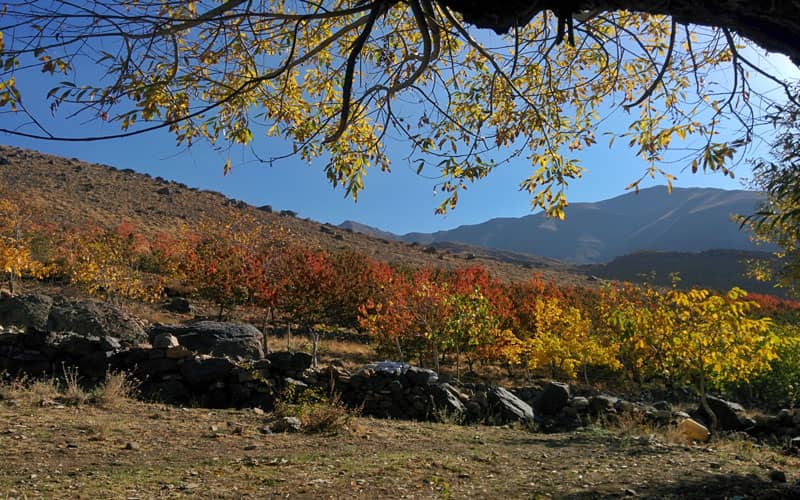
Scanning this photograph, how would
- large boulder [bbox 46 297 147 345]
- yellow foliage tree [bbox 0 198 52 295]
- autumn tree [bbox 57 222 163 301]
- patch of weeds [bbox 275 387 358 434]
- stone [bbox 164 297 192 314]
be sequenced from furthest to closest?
stone [bbox 164 297 192 314]
autumn tree [bbox 57 222 163 301]
yellow foliage tree [bbox 0 198 52 295]
large boulder [bbox 46 297 147 345]
patch of weeds [bbox 275 387 358 434]

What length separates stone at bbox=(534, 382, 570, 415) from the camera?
9.60 meters

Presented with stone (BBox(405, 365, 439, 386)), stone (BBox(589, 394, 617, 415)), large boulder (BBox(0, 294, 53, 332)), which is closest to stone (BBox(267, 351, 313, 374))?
stone (BBox(405, 365, 439, 386))

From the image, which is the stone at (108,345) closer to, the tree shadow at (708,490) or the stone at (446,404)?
the stone at (446,404)

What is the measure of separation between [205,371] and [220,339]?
4.28m

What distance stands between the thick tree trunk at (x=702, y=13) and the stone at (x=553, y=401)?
794cm

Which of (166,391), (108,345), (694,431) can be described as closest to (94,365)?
(108,345)

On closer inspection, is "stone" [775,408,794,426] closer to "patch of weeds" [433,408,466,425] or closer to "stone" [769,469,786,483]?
"patch of weeds" [433,408,466,425]

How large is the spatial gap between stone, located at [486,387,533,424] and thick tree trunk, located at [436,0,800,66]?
7041 millimetres

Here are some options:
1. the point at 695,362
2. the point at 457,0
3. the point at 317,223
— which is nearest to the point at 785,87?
the point at 457,0

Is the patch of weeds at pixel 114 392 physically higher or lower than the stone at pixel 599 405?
higher

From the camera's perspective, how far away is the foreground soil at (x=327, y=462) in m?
3.67

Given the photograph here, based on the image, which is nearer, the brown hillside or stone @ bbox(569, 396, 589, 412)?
stone @ bbox(569, 396, 589, 412)

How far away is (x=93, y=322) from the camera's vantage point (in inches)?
516

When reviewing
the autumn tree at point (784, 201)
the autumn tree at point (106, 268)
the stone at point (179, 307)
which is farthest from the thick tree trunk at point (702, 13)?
the stone at point (179, 307)
